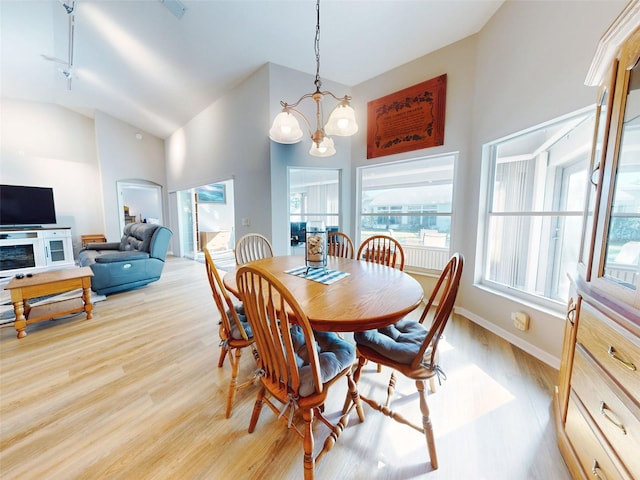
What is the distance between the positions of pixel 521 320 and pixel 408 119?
2.43 meters

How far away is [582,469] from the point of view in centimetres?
96

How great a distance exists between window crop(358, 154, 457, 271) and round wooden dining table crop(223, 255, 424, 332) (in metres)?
1.73

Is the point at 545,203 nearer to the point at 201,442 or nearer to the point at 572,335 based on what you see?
the point at 572,335

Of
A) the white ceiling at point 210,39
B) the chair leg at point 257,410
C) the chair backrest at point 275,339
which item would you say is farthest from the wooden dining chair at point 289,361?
the white ceiling at point 210,39

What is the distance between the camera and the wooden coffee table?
Answer: 2.18 metres

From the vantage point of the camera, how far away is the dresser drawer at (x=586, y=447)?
81 cm

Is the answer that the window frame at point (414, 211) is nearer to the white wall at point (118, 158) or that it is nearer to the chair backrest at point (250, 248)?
the chair backrest at point (250, 248)

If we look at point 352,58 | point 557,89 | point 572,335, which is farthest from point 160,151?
point 572,335

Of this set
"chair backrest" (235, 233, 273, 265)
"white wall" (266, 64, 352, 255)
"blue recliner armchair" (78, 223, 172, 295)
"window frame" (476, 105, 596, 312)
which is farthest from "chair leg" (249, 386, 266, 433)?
"blue recliner armchair" (78, 223, 172, 295)

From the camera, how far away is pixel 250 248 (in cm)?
236

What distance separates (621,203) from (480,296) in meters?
1.71

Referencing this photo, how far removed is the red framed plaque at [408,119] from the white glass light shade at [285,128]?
176 centimetres

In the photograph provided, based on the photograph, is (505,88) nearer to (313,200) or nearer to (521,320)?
(521,320)

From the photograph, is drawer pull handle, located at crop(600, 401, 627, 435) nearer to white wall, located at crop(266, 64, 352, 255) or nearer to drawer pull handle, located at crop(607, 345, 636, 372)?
drawer pull handle, located at crop(607, 345, 636, 372)
